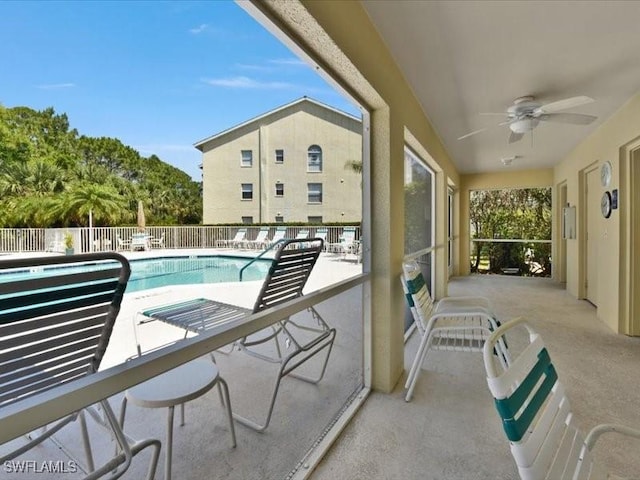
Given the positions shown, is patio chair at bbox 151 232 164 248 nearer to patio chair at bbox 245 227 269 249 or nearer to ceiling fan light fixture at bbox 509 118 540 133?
patio chair at bbox 245 227 269 249

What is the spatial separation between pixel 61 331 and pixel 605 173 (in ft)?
16.7

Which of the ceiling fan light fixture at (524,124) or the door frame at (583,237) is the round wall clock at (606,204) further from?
the ceiling fan light fixture at (524,124)

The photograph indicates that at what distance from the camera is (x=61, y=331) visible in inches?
34.4

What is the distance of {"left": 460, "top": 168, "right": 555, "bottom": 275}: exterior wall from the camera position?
6.99 meters

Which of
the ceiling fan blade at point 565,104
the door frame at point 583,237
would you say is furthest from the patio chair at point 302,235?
the door frame at point 583,237

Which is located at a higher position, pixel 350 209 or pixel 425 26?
pixel 425 26

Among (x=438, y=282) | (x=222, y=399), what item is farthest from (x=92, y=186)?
(x=438, y=282)

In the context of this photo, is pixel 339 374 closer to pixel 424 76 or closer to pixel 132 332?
pixel 132 332

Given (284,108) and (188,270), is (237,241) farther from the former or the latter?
(284,108)

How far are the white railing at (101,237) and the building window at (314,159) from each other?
0.72 meters

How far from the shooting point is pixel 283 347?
1.76 m

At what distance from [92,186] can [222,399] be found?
43.9 inches

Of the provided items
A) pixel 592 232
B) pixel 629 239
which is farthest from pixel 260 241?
pixel 592 232

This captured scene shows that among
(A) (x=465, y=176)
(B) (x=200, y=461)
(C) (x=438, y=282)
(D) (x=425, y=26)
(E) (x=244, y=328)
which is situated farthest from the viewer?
(A) (x=465, y=176)
